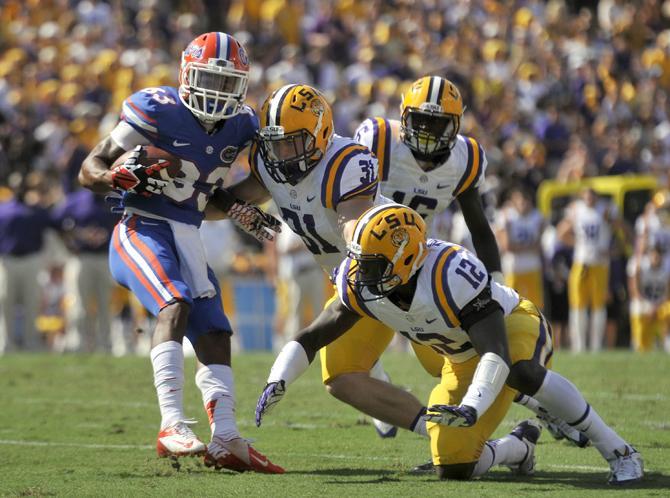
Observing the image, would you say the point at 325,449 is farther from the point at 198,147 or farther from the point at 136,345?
the point at 136,345

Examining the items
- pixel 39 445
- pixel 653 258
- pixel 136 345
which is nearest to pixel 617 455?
pixel 39 445

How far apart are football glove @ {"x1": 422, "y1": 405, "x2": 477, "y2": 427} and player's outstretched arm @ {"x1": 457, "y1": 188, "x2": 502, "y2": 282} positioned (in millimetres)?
1624

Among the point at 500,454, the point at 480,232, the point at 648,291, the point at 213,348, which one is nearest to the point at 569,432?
the point at 500,454

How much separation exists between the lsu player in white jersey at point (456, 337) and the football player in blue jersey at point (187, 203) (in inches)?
19.1

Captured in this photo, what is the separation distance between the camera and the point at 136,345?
1472 cm

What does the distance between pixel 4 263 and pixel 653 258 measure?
6582 millimetres

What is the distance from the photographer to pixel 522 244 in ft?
42.4

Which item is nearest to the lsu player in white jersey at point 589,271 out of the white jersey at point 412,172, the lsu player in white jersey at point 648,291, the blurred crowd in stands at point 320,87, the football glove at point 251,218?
the lsu player in white jersey at point 648,291

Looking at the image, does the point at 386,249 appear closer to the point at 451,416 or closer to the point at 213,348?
the point at 451,416

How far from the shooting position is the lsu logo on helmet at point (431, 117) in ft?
19.7

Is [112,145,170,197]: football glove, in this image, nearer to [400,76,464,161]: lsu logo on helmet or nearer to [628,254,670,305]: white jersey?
[400,76,464,161]: lsu logo on helmet

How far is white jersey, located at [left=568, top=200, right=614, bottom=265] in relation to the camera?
12.9 meters

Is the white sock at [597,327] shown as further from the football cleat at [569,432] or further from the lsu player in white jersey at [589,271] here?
the football cleat at [569,432]

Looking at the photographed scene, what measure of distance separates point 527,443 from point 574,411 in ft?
1.52
